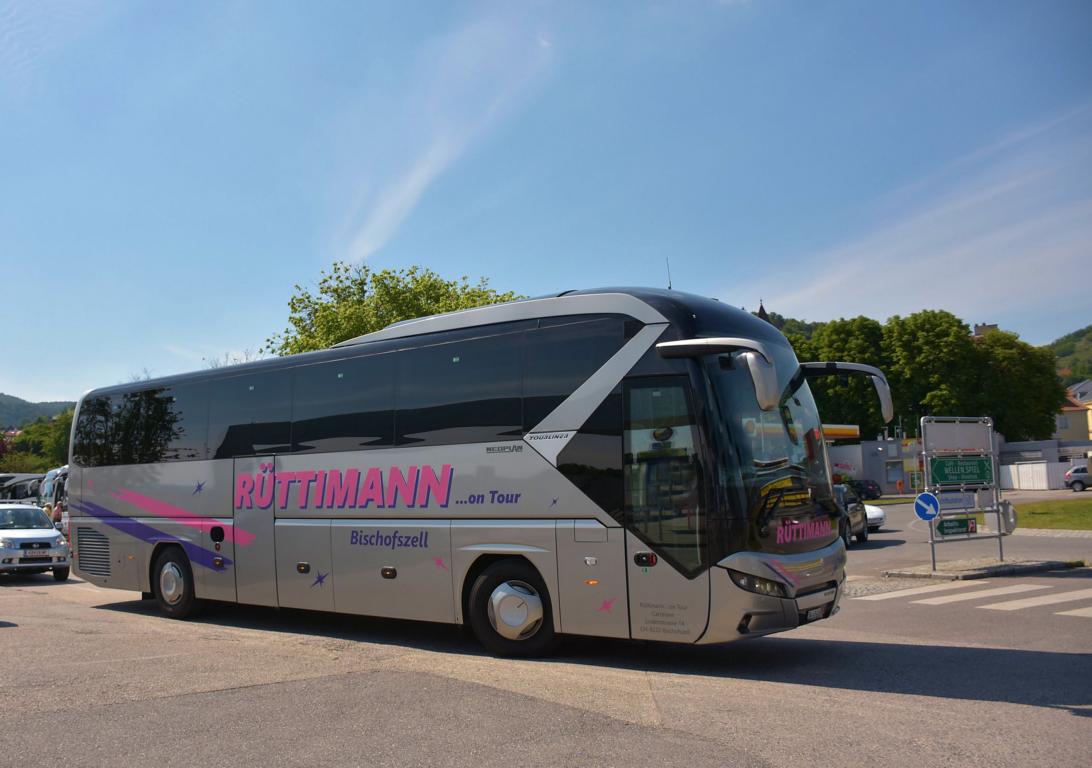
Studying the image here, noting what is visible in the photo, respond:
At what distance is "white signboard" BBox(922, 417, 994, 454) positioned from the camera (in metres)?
16.9

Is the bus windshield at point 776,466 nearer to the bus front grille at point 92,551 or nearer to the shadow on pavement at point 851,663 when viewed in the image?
the shadow on pavement at point 851,663

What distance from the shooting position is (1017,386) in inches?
2771

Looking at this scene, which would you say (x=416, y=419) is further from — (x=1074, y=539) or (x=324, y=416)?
(x=1074, y=539)

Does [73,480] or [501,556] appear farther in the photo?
[73,480]

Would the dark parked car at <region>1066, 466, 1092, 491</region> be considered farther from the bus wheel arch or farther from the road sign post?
the bus wheel arch

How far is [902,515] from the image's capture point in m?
39.2

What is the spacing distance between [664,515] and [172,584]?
8.67 m

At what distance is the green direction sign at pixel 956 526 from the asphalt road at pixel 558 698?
522 centimetres

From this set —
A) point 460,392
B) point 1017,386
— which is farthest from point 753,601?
point 1017,386

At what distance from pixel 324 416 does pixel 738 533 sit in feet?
19.1

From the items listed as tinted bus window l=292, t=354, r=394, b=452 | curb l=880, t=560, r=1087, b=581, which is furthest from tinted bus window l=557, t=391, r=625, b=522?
curb l=880, t=560, r=1087, b=581

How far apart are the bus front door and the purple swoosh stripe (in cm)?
680

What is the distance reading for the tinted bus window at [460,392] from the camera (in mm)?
9727

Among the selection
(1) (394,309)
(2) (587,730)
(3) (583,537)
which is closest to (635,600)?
(3) (583,537)
